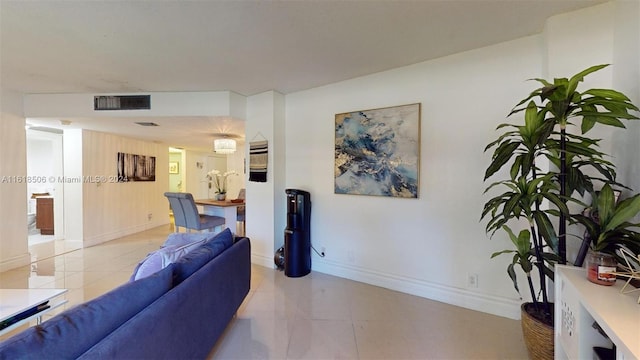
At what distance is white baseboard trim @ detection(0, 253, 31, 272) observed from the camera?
10.9 feet

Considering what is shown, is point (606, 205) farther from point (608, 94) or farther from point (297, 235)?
point (297, 235)

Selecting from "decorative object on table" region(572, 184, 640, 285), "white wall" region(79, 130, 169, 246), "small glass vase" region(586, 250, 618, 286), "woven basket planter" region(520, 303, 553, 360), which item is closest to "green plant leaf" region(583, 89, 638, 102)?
"decorative object on table" region(572, 184, 640, 285)

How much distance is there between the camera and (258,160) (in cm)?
352

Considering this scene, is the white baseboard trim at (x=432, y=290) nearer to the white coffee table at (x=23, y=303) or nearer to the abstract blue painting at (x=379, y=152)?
the abstract blue painting at (x=379, y=152)

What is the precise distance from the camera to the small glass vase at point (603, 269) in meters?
1.17

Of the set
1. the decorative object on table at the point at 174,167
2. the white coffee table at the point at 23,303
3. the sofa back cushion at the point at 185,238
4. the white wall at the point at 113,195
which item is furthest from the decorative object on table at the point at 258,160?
the decorative object on table at the point at 174,167

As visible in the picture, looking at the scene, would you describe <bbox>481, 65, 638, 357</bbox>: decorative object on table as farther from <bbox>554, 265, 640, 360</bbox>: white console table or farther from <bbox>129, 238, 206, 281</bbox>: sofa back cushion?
<bbox>129, 238, 206, 281</bbox>: sofa back cushion

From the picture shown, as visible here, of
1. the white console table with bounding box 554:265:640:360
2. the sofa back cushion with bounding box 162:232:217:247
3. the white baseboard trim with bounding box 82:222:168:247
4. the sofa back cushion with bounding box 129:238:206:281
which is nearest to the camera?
the white console table with bounding box 554:265:640:360

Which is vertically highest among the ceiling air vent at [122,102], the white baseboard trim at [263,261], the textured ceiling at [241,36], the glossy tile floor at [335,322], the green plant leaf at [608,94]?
the textured ceiling at [241,36]

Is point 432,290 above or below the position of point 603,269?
below

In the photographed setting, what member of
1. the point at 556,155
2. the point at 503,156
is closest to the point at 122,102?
the point at 503,156

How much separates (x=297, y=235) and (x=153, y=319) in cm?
210

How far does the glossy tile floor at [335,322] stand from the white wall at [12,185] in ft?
0.98

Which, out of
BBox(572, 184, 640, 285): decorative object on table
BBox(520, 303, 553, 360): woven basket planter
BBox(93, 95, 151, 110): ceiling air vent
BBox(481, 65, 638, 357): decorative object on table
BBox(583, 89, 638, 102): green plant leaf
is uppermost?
BBox(93, 95, 151, 110): ceiling air vent
